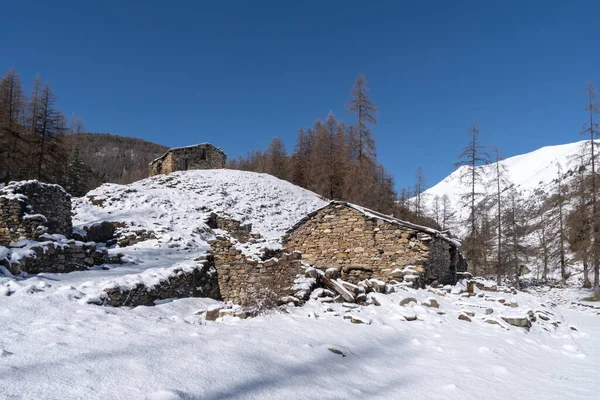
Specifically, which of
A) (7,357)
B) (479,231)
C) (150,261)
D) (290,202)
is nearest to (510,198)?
(479,231)

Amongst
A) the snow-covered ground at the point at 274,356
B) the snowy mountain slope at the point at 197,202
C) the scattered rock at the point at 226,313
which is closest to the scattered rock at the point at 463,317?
the snow-covered ground at the point at 274,356

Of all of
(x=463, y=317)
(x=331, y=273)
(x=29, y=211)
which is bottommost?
(x=463, y=317)

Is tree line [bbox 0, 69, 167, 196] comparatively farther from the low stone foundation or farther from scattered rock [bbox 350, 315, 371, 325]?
scattered rock [bbox 350, 315, 371, 325]

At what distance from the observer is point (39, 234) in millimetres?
13492

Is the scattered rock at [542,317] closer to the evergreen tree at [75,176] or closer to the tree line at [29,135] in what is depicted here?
the tree line at [29,135]

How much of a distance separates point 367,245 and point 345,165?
82.8ft

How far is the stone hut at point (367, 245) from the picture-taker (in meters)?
11.0

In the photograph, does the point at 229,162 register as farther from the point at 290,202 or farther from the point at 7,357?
the point at 7,357

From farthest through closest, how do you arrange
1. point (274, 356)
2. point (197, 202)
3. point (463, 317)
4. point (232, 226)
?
1. point (197, 202)
2. point (232, 226)
3. point (463, 317)
4. point (274, 356)

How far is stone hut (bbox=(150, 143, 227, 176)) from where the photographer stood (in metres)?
39.6

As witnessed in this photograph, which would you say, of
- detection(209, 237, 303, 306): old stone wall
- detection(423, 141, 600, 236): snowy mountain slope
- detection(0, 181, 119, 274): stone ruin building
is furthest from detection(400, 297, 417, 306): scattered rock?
detection(423, 141, 600, 236): snowy mountain slope

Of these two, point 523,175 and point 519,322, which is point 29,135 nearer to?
point 519,322

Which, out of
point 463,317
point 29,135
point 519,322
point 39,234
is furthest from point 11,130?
point 519,322

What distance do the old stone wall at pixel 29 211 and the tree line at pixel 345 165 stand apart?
812 inches
